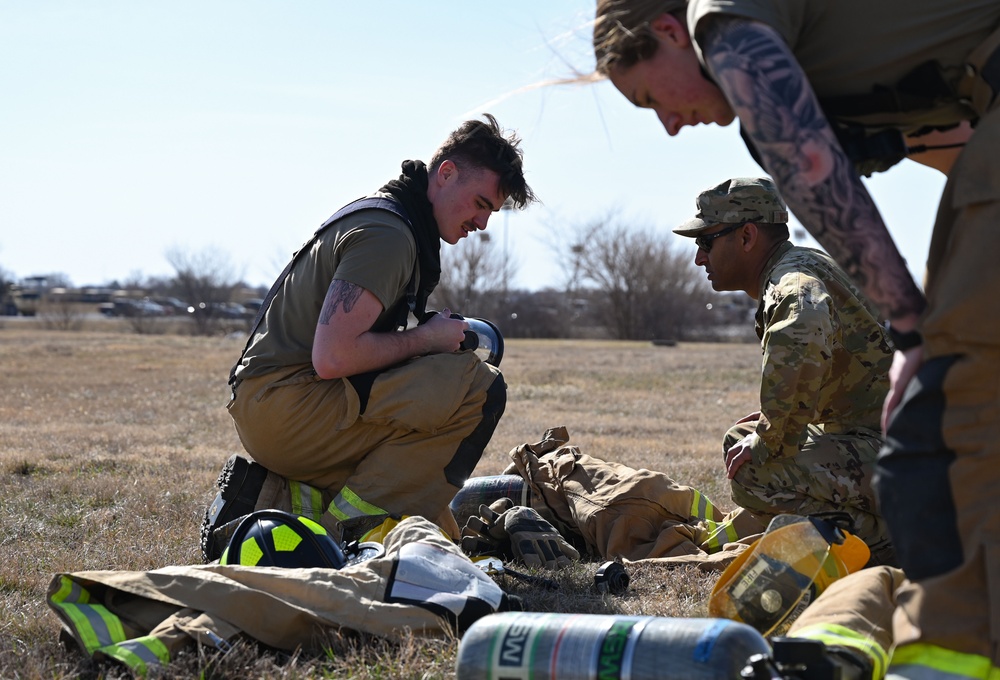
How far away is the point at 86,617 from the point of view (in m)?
2.87

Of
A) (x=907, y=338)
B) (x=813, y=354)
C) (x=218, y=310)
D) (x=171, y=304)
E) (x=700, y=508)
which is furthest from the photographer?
(x=171, y=304)

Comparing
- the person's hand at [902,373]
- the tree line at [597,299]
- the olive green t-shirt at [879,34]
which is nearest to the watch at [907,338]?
the person's hand at [902,373]

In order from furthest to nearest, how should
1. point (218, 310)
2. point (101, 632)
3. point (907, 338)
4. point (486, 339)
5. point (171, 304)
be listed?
point (171, 304) < point (218, 310) < point (486, 339) < point (101, 632) < point (907, 338)

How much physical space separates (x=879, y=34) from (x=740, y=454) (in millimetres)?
2222

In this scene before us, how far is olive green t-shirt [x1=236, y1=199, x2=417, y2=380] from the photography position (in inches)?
164

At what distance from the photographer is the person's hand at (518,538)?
13.9ft

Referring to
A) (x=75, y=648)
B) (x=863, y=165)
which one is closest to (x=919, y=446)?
(x=863, y=165)

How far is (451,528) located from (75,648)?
6.30ft

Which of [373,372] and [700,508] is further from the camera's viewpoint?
[700,508]

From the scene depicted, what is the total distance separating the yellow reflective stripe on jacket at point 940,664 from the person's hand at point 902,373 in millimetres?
465

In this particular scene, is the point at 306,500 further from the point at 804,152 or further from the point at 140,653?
the point at 804,152

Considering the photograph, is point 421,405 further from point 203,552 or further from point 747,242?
point 747,242

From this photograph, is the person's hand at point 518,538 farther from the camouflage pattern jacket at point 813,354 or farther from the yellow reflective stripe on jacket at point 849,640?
the yellow reflective stripe on jacket at point 849,640

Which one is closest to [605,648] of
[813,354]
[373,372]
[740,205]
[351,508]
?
[813,354]
